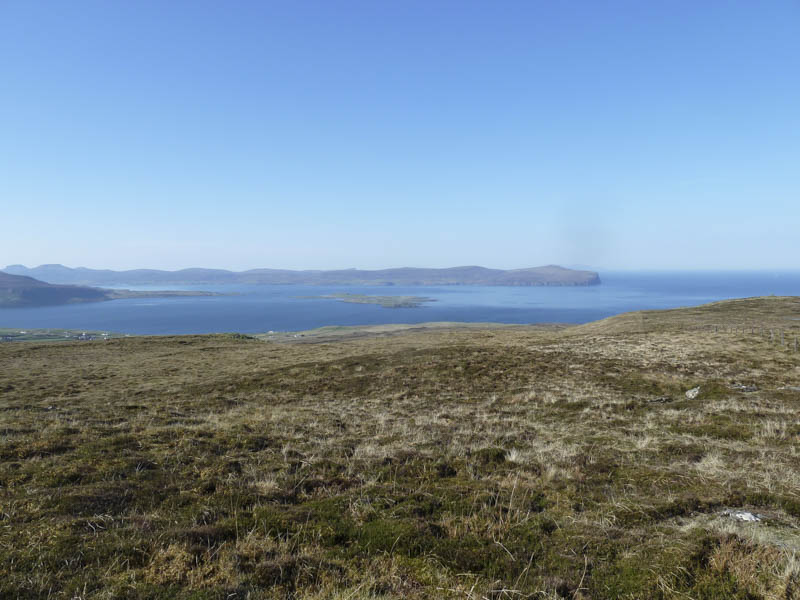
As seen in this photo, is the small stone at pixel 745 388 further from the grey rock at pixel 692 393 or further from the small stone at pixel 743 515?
the small stone at pixel 743 515

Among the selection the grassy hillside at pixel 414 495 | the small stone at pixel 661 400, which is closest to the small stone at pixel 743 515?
the grassy hillside at pixel 414 495

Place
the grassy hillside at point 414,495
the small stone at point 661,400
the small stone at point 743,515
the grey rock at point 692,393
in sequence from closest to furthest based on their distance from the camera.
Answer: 1. the grassy hillside at point 414,495
2. the small stone at point 743,515
3. the small stone at point 661,400
4. the grey rock at point 692,393

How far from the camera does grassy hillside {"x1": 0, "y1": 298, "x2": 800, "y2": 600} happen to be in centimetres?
494

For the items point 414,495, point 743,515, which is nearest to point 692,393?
point 743,515

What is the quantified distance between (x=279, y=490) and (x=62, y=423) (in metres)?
12.0

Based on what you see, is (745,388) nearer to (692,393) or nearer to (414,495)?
(692,393)

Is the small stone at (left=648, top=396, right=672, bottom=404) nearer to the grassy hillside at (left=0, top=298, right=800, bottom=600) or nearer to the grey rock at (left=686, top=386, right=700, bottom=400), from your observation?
the grassy hillside at (left=0, top=298, right=800, bottom=600)

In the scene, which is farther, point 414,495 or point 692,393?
point 692,393

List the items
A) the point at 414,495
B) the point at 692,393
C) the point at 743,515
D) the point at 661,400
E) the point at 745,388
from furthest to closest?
the point at 745,388 → the point at 692,393 → the point at 661,400 → the point at 414,495 → the point at 743,515

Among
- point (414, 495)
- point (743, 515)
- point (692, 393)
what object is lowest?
point (692, 393)

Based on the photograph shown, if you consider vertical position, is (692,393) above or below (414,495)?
below

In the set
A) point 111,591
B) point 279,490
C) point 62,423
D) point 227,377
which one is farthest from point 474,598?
point 227,377

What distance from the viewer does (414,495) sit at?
7836 mm

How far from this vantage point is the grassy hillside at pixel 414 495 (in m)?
4.94
